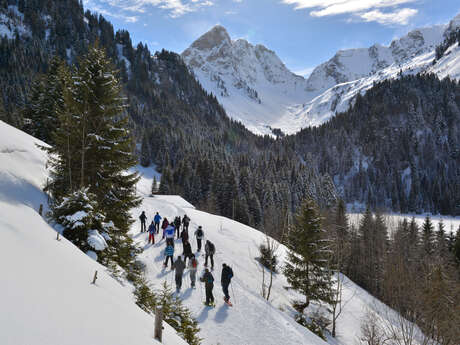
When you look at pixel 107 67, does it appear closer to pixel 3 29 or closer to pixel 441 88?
pixel 3 29

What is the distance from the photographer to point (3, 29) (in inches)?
5300

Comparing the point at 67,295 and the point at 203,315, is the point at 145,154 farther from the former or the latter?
the point at 67,295

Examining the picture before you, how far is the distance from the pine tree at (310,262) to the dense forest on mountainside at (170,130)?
613 inches

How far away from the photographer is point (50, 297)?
4.67 m

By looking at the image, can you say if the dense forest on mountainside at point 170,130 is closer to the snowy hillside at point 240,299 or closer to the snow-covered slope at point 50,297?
the snowy hillside at point 240,299

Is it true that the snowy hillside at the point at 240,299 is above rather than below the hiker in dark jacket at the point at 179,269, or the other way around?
below

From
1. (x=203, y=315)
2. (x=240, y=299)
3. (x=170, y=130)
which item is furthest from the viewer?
(x=170, y=130)

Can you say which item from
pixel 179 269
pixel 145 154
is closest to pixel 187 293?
pixel 179 269

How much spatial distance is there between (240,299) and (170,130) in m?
113

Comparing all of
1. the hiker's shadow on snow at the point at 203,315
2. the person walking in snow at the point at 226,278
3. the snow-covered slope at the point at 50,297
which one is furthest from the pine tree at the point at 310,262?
the snow-covered slope at the point at 50,297

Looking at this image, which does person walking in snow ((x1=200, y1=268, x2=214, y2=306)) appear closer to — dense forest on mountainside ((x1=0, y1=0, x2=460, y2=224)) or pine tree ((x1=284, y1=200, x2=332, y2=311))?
pine tree ((x1=284, y1=200, x2=332, y2=311))

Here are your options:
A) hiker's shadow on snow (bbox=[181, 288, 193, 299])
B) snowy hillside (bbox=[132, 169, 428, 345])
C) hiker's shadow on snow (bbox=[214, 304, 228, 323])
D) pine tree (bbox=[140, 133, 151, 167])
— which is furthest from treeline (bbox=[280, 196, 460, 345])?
pine tree (bbox=[140, 133, 151, 167])

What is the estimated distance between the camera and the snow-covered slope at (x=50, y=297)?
371 centimetres

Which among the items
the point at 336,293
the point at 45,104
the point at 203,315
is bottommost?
the point at 336,293
